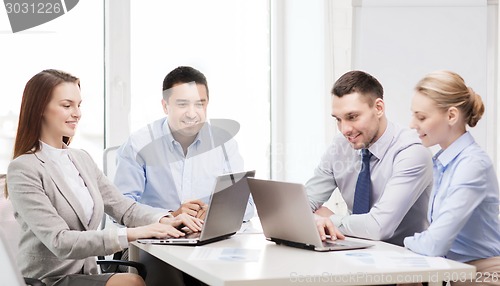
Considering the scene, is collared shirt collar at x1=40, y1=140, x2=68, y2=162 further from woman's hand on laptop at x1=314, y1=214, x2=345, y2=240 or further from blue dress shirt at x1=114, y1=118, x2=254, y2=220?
woman's hand on laptop at x1=314, y1=214, x2=345, y2=240

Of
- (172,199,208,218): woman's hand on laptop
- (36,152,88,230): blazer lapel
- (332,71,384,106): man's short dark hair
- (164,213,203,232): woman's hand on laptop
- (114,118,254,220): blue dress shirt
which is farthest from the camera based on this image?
(114,118,254,220): blue dress shirt

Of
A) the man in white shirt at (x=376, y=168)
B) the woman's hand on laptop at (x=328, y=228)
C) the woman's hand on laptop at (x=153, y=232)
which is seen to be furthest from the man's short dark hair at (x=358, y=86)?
the woman's hand on laptop at (x=153, y=232)

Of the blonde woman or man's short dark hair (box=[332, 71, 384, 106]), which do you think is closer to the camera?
the blonde woman

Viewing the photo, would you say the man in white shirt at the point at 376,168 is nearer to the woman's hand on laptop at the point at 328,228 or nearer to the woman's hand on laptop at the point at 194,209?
the woman's hand on laptop at the point at 328,228

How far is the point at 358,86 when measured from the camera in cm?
294

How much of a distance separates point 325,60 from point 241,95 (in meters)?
0.67

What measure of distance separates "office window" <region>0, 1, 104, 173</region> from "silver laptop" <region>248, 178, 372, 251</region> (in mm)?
2047

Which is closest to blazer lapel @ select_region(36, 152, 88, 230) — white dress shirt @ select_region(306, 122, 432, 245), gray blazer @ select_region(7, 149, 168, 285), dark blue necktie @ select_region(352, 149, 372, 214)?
gray blazer @ select_region(7, 149, 168, 285)

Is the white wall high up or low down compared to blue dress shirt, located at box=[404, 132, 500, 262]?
up

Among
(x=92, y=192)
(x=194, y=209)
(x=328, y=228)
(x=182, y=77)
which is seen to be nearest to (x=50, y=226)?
(x=92, y=192)

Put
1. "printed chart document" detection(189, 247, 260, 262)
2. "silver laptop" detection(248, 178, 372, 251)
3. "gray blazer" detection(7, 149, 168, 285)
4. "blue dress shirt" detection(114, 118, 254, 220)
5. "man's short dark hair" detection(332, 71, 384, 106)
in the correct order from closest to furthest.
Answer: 1. "printed chart document" detection(189, 247, 260, 262)
2. "silver laptop" detection(248, 178, 372, 251)
3. "gray blazer" detection(7, 149, 168, 285)
4. "man's short dark hair" detection(332, 71, 384, 106)
5. "blue dress shirt" detection(114, 118, 254, 220)

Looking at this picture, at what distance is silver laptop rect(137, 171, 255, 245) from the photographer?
244 centimetres

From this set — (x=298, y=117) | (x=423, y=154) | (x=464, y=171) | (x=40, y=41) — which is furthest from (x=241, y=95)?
(x=464, y=171)

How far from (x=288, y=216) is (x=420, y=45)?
2186 millimetres
